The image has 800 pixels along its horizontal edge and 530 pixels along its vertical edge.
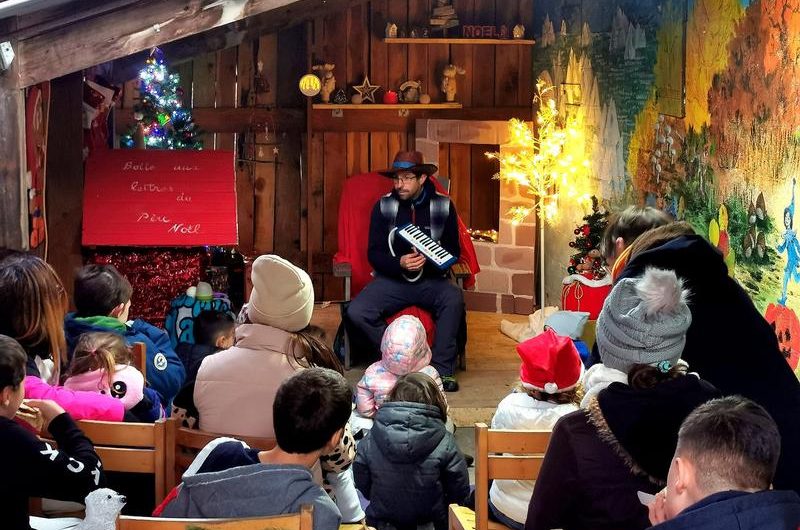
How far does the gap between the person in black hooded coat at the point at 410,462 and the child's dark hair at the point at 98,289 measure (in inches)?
43.9

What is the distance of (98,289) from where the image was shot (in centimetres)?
459

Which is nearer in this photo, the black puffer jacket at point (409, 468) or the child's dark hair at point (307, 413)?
the child's dark hair at point (307, 413)

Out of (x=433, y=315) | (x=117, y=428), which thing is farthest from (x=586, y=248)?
(x=117, y=428)

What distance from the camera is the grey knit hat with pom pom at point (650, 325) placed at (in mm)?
2842

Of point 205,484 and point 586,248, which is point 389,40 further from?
point 205,484

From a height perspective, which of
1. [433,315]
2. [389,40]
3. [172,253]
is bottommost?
[433,315]

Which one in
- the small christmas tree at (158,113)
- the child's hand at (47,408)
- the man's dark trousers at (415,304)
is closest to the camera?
the child's hand at (47,408)

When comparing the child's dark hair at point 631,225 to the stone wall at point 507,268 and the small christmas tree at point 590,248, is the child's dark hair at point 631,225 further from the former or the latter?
the stone wall at point 507,268

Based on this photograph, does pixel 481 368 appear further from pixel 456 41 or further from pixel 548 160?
pixel 456 41

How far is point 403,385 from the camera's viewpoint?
15.5 feet

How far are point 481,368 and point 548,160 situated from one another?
79.0 inches

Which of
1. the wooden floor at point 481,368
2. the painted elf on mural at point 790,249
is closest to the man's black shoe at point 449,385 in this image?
the wooden floor at point 481,368

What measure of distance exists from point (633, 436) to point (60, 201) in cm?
444

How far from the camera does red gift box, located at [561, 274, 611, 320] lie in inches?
283
